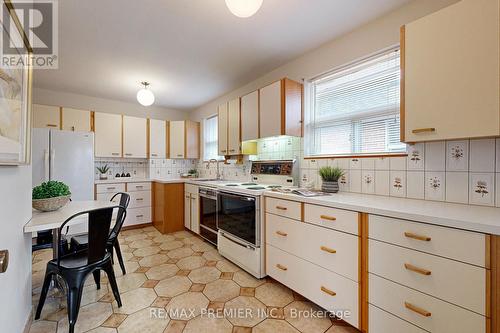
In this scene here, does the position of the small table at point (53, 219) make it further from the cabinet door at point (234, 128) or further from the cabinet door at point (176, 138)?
the cabinet door at point (176, 138)

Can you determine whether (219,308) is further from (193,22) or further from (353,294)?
(193,22)

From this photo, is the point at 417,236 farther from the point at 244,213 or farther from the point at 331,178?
the point at 244,213

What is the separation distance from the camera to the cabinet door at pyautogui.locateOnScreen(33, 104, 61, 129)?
3.24 metres

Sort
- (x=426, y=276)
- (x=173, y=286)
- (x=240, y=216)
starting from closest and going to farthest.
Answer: (x=426, y=276) → (x=173, y=286) → (x=240, y=216)

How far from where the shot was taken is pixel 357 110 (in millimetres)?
2041

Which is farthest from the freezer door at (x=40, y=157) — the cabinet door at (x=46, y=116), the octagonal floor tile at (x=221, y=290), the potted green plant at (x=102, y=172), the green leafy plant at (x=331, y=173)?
the green leafy plant at (x=331, y=173)

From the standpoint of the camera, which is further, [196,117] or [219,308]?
[196,117]

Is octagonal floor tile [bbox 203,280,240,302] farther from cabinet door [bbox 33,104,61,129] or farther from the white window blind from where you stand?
cabinet door [bbox 33,104,61,129]

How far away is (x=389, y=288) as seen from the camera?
1.21 m

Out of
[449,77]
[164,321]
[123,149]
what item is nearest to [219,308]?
[164,321]

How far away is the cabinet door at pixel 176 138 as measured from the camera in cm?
447

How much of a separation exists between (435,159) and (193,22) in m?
2.23

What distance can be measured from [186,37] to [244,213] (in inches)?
73.9

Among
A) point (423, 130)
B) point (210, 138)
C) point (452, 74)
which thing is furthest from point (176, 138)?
point (452, 74)
